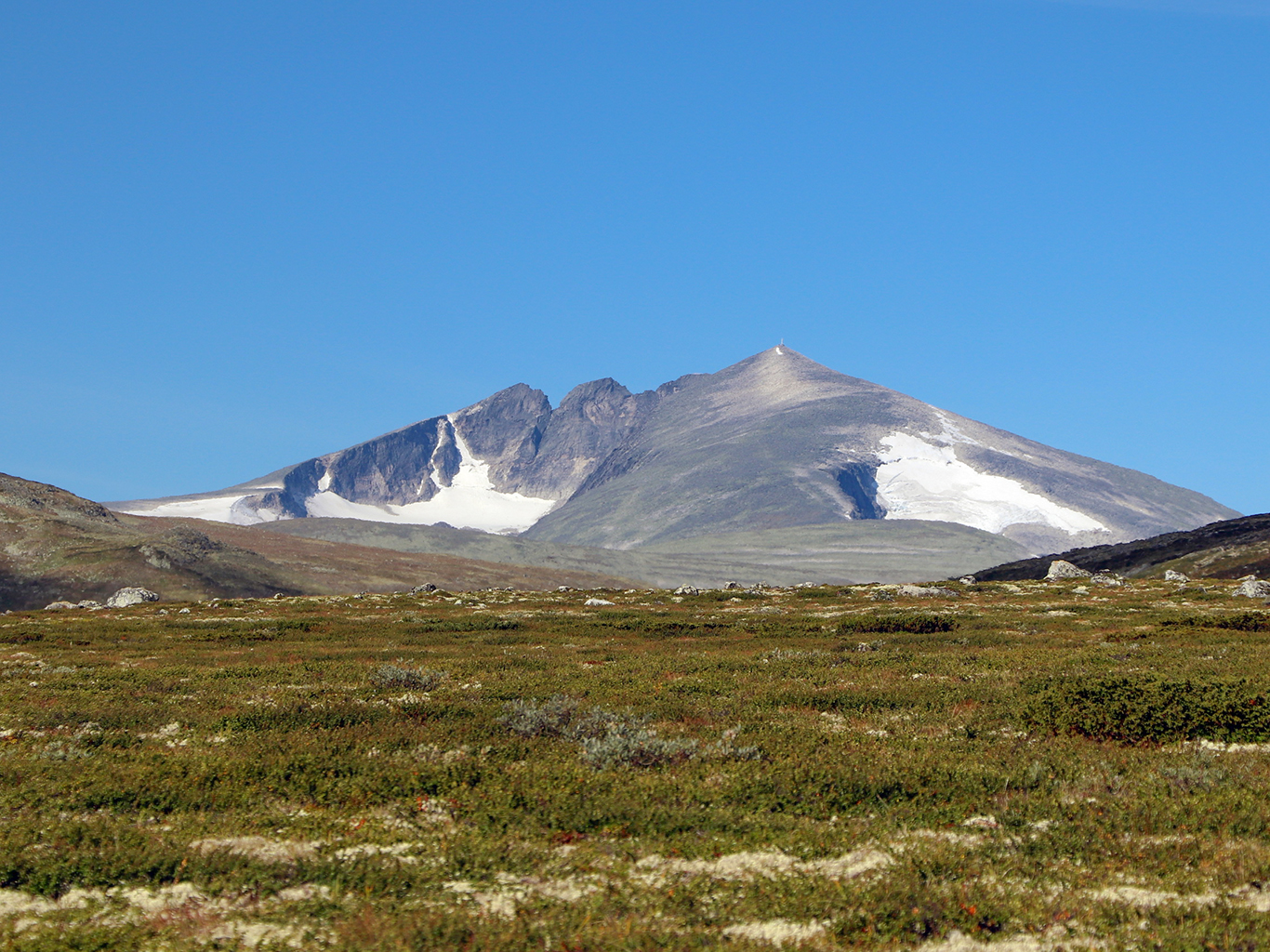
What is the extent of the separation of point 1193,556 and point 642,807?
151092mm

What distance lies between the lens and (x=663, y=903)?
1142 cm

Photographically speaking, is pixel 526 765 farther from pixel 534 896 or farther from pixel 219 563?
pixel 219 563

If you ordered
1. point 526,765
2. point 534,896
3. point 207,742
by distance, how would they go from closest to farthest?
1. point 534,896
2. point 526,765
3. point 207,742

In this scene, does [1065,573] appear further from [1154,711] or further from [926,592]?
[1154,711]

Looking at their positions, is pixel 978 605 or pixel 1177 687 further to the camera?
pixel 978 605

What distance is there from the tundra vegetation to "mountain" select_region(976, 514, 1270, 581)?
110 metres

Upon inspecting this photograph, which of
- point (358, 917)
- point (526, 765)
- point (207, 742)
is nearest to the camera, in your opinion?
point (358, 917)

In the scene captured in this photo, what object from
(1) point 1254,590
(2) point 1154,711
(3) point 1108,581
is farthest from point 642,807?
(3) point 1108,581

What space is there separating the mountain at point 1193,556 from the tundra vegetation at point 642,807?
110 metres

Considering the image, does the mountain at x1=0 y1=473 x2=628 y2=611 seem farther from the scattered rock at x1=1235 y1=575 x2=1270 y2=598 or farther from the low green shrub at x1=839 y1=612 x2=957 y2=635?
the scattered rock at x1=1235 y1=575 x2=1270 y2=598

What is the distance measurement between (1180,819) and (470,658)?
2698 centimetres

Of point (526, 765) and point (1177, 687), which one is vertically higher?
point (1177, 687)

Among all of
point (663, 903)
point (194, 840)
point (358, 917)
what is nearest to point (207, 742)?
point (194, 840)

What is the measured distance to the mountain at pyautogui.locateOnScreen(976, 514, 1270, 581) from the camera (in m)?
128
